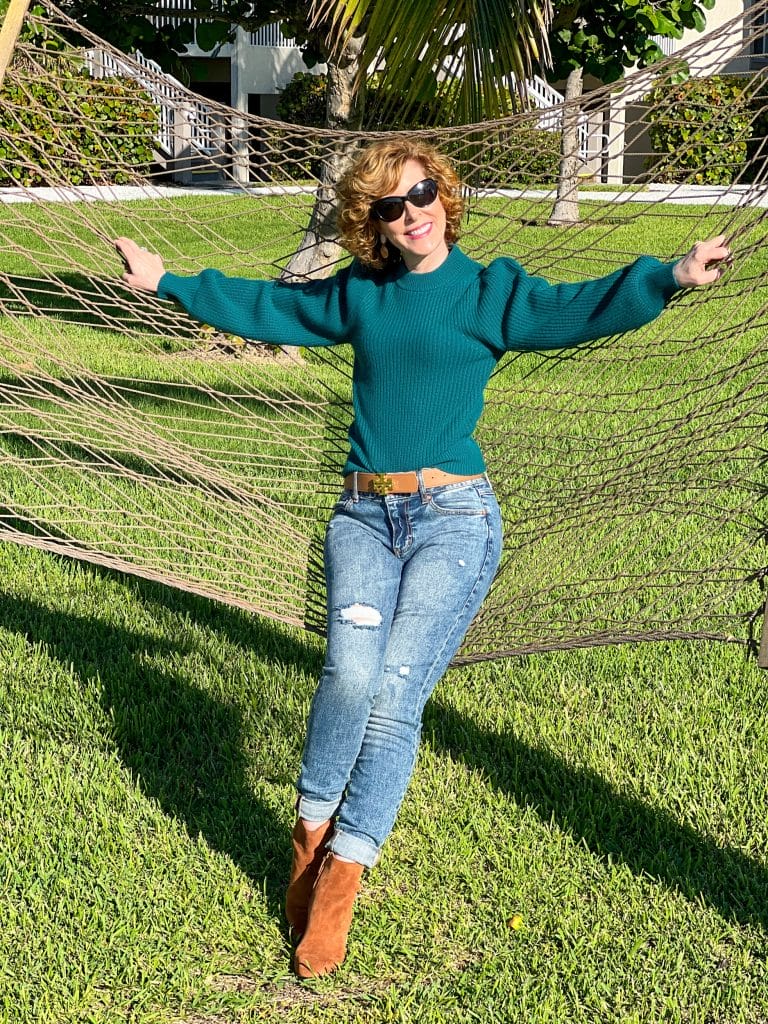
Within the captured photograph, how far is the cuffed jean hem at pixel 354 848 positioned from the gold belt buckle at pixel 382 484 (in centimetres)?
62

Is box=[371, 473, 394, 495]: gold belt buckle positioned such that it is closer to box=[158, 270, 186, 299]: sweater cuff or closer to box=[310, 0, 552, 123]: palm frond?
box=[158, 270, 186, 299]: sweater cuff

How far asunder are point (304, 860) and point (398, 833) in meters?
0.55

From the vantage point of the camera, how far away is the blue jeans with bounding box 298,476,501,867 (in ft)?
7.92

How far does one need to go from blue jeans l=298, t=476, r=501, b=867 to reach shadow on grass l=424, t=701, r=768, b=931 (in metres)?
0.74

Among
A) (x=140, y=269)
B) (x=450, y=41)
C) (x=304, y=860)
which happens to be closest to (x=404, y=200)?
(x=140, y=269)

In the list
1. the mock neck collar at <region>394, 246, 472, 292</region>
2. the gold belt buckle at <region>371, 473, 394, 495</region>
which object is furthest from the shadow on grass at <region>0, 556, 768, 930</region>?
the mock neck collar at <region>394, 246, 472, 292</region>

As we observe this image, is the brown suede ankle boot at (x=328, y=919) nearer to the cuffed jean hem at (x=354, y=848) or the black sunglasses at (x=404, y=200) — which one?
the cuffed jean hem at (x=354, y=848)

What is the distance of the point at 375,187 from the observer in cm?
259

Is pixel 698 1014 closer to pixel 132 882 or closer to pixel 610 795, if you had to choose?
pixel 610 795

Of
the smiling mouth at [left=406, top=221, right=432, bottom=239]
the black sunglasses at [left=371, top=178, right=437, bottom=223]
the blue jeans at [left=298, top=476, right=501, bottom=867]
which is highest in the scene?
the black sunglasses at [left=371, top=178, right=437, bottom=223]

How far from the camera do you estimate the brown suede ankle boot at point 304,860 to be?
8.23ft

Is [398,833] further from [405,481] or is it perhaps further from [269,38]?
[269,38]

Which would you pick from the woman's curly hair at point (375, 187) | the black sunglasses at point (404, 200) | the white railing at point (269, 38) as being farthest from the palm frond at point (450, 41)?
the white railing at point (269, 38)

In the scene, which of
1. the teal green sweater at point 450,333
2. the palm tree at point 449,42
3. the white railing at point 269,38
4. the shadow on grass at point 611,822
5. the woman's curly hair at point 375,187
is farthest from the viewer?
the white railing at point 269,38
